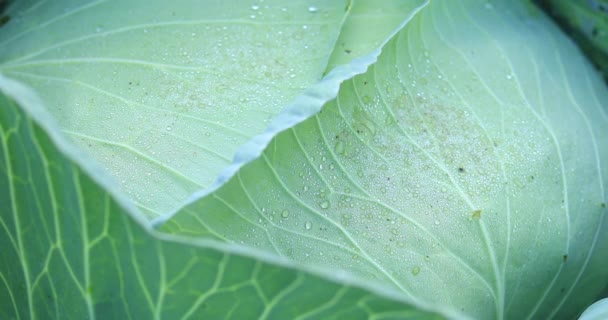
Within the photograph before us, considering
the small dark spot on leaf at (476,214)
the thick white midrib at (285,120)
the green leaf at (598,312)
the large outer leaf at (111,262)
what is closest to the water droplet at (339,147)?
the thick white midrib at (285,120)

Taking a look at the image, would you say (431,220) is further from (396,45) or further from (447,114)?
(396,45)

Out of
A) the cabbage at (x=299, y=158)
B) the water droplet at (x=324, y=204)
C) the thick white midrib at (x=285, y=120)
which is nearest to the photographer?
the cabbage at (x=299, y=158)

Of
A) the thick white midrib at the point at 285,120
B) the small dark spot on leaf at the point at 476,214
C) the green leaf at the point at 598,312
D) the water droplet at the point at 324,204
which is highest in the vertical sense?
the thick white midrib at the point at 285,120

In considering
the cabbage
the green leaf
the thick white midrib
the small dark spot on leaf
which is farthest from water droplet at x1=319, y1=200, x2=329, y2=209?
the green leaf

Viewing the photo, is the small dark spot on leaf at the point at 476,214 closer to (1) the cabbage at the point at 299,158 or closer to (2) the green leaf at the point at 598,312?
(1) the cabbage at the point at 299,158

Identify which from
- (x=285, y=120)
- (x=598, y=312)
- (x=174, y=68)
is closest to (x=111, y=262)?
(x=285, y=120)

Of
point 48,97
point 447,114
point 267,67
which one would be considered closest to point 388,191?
point 447,114

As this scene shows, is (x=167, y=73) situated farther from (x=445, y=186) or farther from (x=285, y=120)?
(x=445, y=186)

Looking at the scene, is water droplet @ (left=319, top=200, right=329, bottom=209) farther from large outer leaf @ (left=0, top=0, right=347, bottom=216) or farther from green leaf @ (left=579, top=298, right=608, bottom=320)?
green leaf @ (left=579, top=298, right=608, bottom=320)
